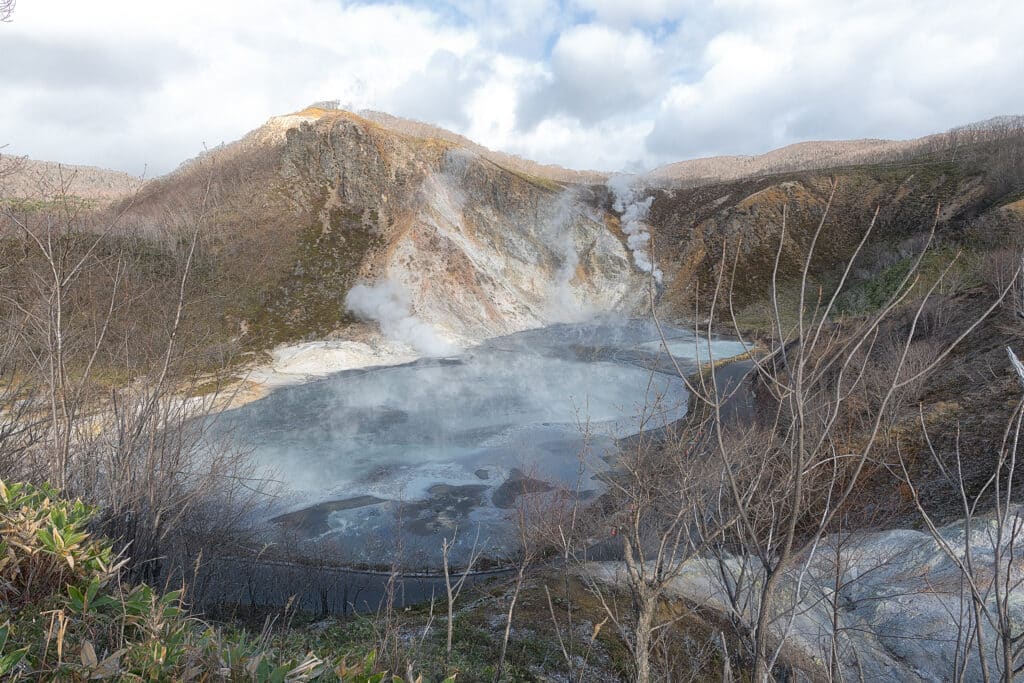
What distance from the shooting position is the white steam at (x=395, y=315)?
40781mm

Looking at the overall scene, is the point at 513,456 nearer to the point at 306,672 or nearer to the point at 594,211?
the point at 306,672

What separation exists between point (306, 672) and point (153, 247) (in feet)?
163

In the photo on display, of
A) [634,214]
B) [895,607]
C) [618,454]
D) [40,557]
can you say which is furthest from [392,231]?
[40,557]

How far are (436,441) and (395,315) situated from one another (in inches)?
727

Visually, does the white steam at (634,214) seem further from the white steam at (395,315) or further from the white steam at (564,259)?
the white steam at (395,315)

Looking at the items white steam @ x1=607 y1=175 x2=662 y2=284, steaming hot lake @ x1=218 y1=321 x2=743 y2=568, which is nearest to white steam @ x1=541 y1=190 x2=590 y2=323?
white steam @ x1=607 y1=175 x2=662 y2=284

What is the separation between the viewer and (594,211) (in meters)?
65.1

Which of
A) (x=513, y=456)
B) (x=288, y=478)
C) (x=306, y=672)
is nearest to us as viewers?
(x=306, y=672)

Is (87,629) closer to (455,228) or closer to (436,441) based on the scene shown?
(436,441)

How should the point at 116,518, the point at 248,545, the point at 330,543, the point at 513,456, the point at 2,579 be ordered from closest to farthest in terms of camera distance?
the point at 2,579 → the point at 116,518 → the point at 248,545 → the point at 330,543 → the point at 513,456

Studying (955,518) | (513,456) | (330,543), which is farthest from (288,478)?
(955,518)

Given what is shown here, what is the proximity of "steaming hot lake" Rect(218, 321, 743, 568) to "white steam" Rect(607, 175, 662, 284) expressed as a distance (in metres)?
21.7

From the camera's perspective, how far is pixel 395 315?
4184 centimetres

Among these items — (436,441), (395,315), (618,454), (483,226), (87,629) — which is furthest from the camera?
(483,226)
